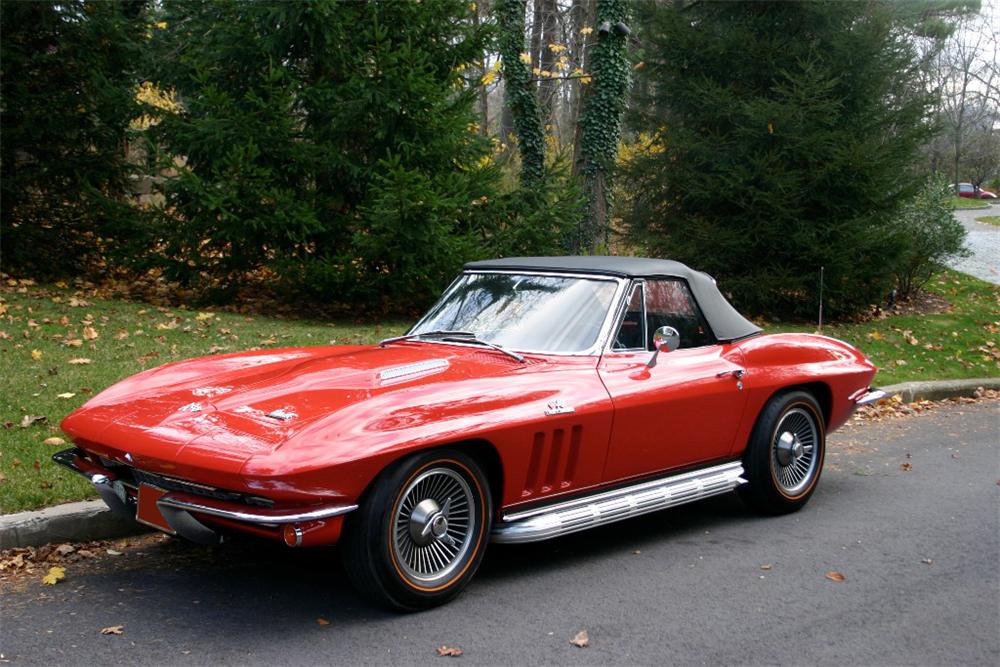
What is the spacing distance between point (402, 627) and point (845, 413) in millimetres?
3907

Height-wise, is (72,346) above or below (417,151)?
below

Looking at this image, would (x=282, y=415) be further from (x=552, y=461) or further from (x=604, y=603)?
(x=604, y=603)

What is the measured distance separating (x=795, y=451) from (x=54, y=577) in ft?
14.4

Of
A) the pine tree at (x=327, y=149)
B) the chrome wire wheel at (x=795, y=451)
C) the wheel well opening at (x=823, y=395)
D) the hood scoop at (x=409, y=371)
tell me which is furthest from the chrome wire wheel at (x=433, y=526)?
the pine tree at (x=327, y=149)

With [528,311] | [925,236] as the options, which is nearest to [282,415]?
[528,311]

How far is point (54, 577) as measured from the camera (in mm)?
4602

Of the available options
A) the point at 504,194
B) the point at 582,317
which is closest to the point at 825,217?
the point at 504,194

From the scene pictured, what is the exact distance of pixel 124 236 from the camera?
13383mm

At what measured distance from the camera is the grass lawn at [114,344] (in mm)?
6055

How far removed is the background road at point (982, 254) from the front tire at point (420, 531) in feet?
57.2

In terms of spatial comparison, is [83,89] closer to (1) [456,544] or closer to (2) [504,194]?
(2) [504,194]

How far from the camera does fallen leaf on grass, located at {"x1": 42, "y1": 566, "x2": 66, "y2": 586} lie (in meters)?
4.58

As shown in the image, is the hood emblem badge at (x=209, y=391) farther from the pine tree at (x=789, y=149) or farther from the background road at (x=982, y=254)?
the background road at (x=982, y=254)

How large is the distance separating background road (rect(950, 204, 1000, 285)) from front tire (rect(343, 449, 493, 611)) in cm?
1744
